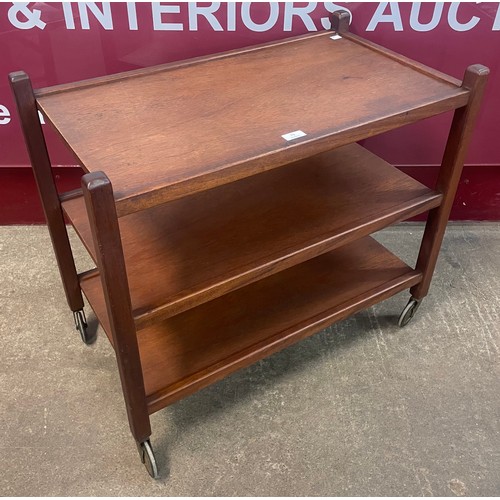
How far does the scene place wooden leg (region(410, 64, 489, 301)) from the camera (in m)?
1.14

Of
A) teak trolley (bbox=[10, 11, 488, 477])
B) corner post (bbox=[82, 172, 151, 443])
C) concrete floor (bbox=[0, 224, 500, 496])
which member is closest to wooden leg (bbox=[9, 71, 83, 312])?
teak trolley (bbox=[10, 11, 488, 477])

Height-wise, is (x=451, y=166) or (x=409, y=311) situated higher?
(x=451, y=166)

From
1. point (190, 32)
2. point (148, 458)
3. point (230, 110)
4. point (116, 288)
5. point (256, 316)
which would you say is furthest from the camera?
point (190, 32)

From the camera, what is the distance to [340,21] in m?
1.42

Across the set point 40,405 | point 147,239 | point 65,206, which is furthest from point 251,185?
point 40,405

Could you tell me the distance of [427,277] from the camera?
1.48 m

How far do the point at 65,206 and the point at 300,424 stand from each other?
30.8 inches

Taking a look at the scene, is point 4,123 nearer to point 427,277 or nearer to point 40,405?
point 40,405

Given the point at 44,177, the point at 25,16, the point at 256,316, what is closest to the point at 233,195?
the point at 256,316

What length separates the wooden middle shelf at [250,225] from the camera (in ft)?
3.61

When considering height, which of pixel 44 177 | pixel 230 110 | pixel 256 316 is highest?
pixel 230 110

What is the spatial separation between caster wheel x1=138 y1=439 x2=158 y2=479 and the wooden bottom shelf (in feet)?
0.36

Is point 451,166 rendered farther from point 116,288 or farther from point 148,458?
point 148,458

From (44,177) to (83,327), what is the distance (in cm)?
47
